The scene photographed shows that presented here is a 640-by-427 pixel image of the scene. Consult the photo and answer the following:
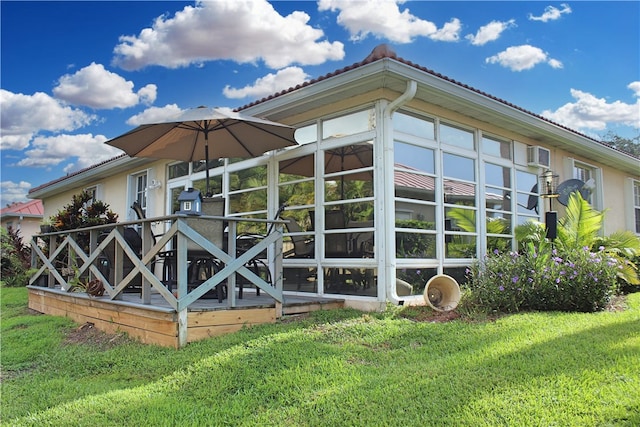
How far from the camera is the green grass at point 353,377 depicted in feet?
8.82

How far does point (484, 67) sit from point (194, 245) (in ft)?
25.2

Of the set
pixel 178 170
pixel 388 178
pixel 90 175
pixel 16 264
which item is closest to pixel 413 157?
pixel 388 178

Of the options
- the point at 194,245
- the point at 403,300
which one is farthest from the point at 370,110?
the point at 194,245

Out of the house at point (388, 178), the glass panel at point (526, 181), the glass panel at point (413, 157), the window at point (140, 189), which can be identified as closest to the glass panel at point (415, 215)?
the house at point (388, 178)

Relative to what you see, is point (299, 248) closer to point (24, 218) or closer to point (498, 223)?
point (498, 223)

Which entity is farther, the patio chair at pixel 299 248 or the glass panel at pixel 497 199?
the glass panel at pixel 497 199

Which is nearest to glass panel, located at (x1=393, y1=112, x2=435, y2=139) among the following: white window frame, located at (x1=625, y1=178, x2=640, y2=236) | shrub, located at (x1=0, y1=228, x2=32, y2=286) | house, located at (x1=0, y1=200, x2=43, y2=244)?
white window frame, located at (x1=625, y1=178, x2=640, y2=236)

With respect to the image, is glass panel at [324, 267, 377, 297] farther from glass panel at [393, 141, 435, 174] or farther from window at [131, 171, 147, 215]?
window at [131, 171, 147, 215]

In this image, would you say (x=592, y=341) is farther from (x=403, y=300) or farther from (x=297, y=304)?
(x=297, y=304)

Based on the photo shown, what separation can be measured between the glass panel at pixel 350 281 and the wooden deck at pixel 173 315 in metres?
0.24

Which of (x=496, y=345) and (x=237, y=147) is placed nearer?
A: (x=496, y=345)

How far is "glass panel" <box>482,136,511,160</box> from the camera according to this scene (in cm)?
737

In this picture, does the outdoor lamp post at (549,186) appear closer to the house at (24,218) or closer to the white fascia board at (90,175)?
the white fascia board at (90,175)

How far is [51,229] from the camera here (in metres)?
7.76
